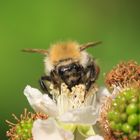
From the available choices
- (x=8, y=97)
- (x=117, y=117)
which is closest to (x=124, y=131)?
(x=117, y=117)

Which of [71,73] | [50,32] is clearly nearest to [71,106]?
[71,73]

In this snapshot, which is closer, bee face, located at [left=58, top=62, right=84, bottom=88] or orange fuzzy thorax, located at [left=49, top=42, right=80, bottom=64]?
bee face, located at [left=58, top=62, right=84, bottom=88]

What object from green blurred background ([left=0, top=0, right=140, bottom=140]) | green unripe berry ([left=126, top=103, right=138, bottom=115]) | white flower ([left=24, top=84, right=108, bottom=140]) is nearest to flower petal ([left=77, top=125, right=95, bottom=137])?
white flower ([left=24, top=84, right=108, bottom=140])

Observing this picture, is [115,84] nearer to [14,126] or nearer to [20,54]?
[14,126]

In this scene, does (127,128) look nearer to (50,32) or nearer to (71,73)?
(71,73)

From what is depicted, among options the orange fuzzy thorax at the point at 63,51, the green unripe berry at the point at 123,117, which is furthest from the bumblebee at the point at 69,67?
the green unripe berry at the point at 123,117

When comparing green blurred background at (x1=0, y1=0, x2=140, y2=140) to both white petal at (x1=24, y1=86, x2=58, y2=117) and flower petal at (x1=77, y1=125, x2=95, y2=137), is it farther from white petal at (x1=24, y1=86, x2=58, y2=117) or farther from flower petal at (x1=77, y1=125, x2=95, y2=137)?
flower petal at (x1=77, y1=125, x2=95, y2=137)

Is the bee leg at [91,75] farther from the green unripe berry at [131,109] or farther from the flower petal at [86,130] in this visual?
the green unripe berry at [131,109]
